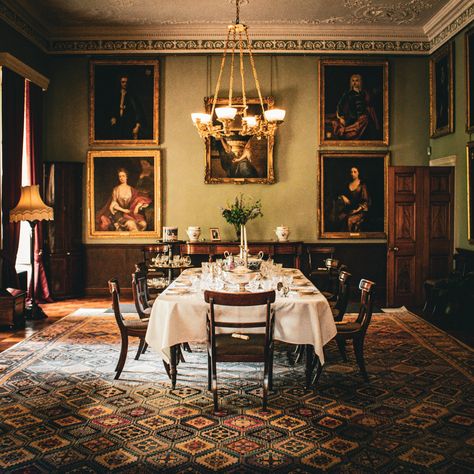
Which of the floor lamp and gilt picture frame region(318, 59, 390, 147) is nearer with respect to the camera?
the floor lamp

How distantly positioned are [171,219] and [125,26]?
11.3 ft

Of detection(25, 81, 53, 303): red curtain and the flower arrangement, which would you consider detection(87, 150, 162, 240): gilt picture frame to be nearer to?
detection(25, 81, 53, 303): red curtain

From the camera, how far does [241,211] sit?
950 centimetres

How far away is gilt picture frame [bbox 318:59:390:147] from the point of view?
32.6 ft

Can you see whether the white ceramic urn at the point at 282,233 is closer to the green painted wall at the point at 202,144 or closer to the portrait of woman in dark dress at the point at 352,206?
the green painted wall at the point at 202,144

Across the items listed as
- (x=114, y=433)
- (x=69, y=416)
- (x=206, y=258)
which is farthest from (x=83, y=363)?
(x=206, y=258)

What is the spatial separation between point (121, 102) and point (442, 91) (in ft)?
18.1

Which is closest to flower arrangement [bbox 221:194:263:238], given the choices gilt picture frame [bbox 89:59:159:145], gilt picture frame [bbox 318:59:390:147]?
gilt picture frame [bbox 318:59:390:147]

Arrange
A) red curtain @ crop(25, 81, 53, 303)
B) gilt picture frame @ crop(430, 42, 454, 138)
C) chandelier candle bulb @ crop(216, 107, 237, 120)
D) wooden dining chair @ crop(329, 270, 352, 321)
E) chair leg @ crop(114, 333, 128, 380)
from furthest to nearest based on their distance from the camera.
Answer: red curtain @ crop(25, 81, 53, 303)
gilt picture frame @ crop(430, 42, 454, 138)
wooden dining chair @ crop(329, 270, 352, 321)
chandelier candle bulb @ crop(216, 107, 237, 120)
chair leg @ crop(114, 333, 128, 380)

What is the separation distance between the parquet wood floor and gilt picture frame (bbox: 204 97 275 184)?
8.99 ft

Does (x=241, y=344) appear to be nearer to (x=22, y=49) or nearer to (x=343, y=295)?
(x=343, y=295)

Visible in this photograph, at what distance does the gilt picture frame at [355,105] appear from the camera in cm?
995

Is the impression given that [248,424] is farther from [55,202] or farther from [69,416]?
[55,202]

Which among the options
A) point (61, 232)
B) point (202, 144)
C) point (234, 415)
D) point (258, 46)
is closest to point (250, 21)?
point (258, 46)
